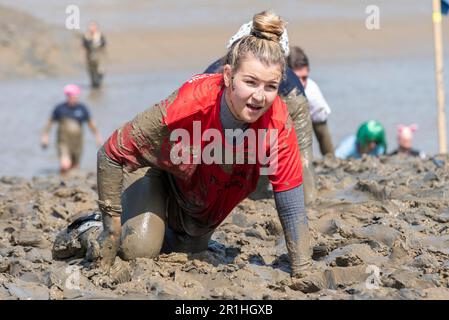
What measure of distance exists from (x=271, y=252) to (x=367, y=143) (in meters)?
5.47

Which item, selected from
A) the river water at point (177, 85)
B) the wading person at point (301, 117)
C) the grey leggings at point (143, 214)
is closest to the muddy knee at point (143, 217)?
the grey leggings at point (143, 214)

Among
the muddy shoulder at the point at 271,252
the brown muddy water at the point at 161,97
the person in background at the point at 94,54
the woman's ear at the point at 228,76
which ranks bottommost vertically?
the muddy shoulder at the point at 271,252

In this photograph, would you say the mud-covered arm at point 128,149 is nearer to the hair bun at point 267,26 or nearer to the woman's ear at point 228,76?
the woman's ear at point 228,76

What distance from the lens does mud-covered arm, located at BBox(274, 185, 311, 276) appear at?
518 centimetres

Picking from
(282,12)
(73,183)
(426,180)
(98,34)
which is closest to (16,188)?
(73,183)

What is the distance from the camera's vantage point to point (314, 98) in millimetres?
9227

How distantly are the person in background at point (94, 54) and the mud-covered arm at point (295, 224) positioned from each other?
55.4 feet

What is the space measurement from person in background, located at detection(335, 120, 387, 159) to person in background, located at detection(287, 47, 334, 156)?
42.6 inches

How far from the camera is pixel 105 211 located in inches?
210

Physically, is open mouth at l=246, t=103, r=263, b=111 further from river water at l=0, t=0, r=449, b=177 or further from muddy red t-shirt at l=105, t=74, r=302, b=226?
river water at l=0, t=0, r=449, b=177

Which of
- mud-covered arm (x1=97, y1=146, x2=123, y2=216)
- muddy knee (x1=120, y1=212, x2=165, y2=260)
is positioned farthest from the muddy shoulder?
mud-covered arm (x1=97, y1=146, x2=123, y2=216)

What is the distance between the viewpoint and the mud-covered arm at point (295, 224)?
204 inches

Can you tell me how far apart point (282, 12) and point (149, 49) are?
4102 millimetres
